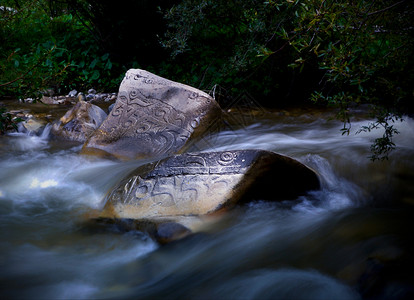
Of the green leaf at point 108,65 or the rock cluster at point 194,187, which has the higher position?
the green leaf at point 108,65

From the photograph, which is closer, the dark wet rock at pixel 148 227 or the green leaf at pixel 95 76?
the dark wet rock at pixel 148 227

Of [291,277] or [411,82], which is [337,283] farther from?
[411,82]

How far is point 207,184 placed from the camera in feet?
9.33

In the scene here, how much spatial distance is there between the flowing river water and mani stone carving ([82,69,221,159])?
45 cm

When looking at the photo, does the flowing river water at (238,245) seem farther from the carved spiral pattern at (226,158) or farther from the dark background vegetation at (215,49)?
the dark background vegetation at (215,49)

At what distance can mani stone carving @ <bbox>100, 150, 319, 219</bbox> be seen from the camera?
2787 millimetres

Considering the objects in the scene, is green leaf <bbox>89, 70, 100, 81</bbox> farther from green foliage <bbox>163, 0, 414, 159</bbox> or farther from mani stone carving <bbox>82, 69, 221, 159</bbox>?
mani stone carving <bbox>82, 69, 221, 159</bbox>

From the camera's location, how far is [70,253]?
2.54 m

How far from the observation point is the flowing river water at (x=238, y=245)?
2.04 m

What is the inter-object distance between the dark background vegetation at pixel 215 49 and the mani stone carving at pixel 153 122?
0.86 metres

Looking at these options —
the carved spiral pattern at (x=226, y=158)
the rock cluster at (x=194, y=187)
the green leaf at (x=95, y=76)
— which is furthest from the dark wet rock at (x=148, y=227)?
the green leaf at (x=95, y=76)

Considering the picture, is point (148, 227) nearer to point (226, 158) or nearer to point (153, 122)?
point (226, 158)

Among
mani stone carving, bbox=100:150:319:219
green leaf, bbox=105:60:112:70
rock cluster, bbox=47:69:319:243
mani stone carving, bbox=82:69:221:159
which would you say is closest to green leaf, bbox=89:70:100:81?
green leaf, bbox=105:60:112:70

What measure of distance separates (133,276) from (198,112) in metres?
2.52
